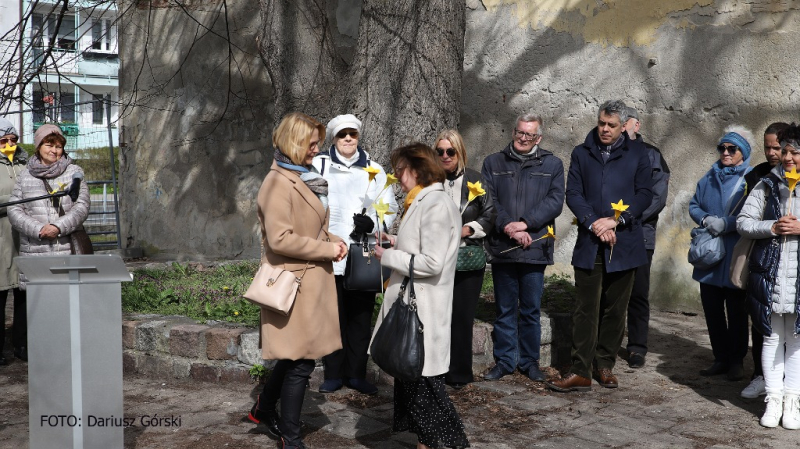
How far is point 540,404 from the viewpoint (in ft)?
17.2

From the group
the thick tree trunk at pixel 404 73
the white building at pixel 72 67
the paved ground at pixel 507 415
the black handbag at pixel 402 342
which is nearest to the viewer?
the black handbag at pixel 402 342

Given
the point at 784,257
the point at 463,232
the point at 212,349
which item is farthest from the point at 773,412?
the point at 212,349

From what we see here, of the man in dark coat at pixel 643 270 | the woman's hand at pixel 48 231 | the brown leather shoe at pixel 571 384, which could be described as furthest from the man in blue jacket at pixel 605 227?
the woman's hand at pixel 48 231

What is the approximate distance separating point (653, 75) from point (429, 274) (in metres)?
4.95

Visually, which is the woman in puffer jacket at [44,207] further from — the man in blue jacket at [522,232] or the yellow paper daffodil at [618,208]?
the yellow paper daffodil at [618,208]

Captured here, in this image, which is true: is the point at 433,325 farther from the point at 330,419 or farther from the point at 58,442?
the point at 58,442

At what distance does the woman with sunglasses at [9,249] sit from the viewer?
21.2 ft

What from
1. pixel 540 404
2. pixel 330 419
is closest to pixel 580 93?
pixel 540 404

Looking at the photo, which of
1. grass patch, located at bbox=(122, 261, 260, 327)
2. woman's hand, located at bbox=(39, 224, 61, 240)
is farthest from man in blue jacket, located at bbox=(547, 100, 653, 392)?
woman's hand, located at bbox=(39, 224, 61, 240)

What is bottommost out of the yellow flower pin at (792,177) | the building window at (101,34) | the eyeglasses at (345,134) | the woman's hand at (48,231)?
the woman's hand at (48,231)

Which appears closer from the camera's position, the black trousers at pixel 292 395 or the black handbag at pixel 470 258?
the black trousers at pixel 292 395

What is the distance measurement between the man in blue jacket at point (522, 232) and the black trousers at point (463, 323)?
0.25 meters

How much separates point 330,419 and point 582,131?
15.6 ft

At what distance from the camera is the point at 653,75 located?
812cm
